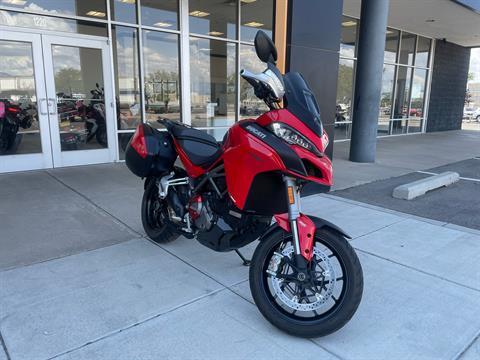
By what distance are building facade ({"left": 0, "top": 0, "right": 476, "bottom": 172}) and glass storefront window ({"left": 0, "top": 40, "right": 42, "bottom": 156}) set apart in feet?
0.05

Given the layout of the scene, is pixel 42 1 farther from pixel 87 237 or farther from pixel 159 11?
pixel 87 237

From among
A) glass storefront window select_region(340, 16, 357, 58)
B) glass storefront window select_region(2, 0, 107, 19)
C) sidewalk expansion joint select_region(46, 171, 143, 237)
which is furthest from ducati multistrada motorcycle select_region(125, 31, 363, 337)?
glass storefront window select_region(340, 16, 357, 58)

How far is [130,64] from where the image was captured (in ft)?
24.1

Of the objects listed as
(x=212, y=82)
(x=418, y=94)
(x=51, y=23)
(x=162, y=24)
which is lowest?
(x=418, y=94)

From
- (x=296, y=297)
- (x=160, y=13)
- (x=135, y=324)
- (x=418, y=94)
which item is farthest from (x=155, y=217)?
(x=418, y=94)

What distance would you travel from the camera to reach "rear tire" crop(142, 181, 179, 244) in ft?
11.3

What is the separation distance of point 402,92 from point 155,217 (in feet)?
42.9

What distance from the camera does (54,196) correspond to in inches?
196

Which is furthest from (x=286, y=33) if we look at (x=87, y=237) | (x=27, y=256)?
(x=27, y=256)

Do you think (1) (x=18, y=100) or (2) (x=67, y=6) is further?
(2) (x=67, y=6)

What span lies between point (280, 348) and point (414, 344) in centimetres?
78

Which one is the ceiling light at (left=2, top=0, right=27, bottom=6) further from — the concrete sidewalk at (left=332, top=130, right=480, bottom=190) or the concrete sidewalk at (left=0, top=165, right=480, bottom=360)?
the concrete sidewalk at (left=332, top=130, right=480, bottom=190)

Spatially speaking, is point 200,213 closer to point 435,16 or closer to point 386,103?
point 435,16

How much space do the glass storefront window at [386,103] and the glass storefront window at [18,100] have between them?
11.1 m
